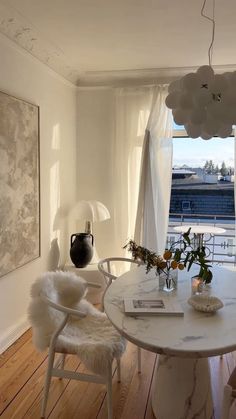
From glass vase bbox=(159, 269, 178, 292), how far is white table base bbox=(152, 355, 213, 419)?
405mm

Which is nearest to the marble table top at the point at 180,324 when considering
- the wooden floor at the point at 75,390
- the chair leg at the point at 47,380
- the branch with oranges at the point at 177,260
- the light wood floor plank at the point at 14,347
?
the branch with oranges at the point at 177,260

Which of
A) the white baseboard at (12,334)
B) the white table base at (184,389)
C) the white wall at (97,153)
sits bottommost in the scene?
the white baseboard at (12,334)

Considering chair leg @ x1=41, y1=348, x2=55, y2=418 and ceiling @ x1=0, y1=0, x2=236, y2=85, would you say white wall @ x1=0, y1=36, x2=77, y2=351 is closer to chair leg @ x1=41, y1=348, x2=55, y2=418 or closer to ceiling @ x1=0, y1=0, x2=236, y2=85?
ceiling @ x1=0, y1=0, x2=236, y2=85

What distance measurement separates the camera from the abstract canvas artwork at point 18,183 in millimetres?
2785

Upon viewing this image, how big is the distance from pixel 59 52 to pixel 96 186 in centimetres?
160

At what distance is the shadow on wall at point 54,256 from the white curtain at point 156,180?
0.92 m

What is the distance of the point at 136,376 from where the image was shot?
2553mm

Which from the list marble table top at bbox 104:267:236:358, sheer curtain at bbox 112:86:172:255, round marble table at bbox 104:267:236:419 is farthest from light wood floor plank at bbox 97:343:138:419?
sheer curtain at bbox 112:86:172:255

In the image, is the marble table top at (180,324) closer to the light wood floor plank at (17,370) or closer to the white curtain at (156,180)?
the light wood floor plank at (17,370)

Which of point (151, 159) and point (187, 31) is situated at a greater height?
point (187, 31)

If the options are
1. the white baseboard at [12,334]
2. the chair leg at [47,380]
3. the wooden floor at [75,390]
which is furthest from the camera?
the white baseboard at [12,334]

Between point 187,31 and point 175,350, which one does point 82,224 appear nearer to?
point 187,31

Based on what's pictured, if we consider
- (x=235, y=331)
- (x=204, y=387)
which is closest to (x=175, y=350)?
(x=235, y=331)

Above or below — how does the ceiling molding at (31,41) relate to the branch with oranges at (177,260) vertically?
above
